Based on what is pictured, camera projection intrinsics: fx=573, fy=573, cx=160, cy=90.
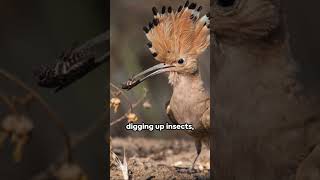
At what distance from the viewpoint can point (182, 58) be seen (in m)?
1.48

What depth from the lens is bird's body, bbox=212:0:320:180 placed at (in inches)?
54.7

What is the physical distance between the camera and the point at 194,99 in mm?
1489

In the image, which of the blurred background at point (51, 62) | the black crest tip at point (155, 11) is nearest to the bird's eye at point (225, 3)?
the black crest tip at point (155, 11)

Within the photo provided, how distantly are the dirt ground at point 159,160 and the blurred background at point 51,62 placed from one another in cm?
6

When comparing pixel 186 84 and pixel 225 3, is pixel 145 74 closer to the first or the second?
pixel 186 84

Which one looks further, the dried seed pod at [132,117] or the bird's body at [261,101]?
the dried seed pod at [132,117]

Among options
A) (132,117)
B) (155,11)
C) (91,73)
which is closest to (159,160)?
(132,117)

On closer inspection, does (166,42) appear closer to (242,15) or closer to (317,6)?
(242,15)

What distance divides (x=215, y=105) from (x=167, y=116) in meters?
0.13

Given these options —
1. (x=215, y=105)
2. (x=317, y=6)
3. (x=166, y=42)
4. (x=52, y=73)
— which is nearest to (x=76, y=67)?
(x=52, y=73)

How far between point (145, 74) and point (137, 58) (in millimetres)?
51

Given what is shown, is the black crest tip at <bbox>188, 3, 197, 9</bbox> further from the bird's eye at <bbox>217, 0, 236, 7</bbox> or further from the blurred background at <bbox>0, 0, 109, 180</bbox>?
the blurred background at <bbox>0, 0, 109, 180</bbox>

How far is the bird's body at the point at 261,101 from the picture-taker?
4.56 ft

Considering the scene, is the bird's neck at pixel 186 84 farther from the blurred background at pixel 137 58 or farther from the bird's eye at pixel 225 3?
the bird's eye at pixel 225 3
